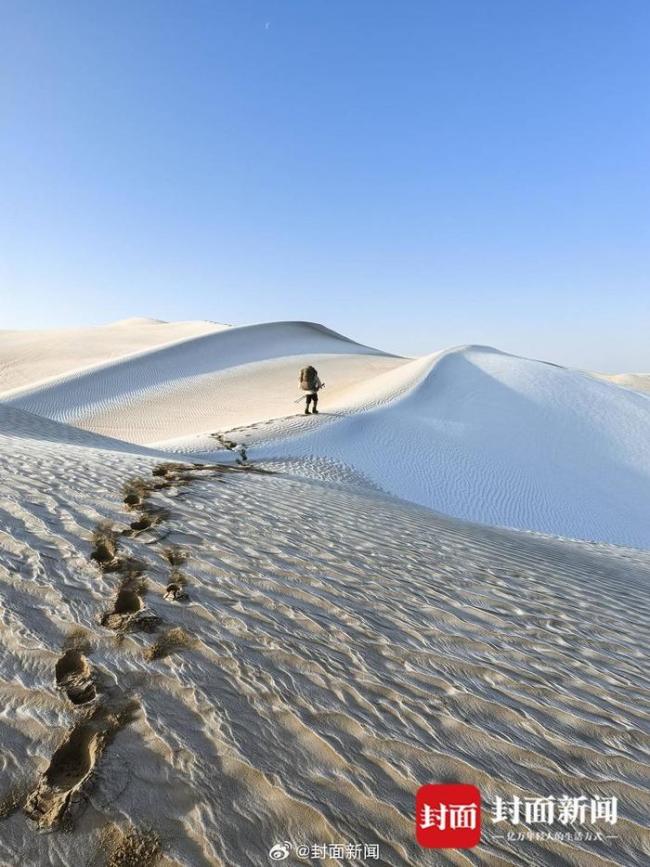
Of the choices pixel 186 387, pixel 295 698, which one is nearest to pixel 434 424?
pixel 295 698

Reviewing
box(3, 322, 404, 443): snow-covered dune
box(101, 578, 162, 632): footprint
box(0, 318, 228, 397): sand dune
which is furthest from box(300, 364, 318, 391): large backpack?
box(0, 318, 228, 397): sand dune

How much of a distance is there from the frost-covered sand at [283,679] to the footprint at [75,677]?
1cm

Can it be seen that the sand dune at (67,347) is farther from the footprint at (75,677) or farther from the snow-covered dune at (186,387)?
the footprint at (75,677)

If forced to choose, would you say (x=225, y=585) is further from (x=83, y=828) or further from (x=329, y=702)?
(x=83, y=828)

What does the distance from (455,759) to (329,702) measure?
478 mm

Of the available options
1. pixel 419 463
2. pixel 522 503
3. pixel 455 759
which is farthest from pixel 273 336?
pixel 455 759

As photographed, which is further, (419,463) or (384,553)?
(419,463)

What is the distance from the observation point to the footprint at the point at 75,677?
174cm

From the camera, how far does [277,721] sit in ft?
5.80

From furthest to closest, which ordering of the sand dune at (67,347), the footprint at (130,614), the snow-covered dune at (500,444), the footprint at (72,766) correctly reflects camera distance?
the sand dune at (67,347) < the snow-covered dune at (500,444) < the footprint at (130,614) < the footprint at (72,766)

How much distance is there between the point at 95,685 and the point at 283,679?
0.69 meters

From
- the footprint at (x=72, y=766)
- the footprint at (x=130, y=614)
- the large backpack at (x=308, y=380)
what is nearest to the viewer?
the footprint at (x=72, y=766)

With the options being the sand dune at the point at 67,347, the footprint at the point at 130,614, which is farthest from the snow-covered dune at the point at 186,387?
the footprint at the point at 130,614

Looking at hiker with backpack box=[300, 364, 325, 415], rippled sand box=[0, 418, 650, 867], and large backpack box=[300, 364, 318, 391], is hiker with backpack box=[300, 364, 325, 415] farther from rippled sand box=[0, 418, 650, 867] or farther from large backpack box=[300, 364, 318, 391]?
rippled sand box=[0, 418, 650, 867]
